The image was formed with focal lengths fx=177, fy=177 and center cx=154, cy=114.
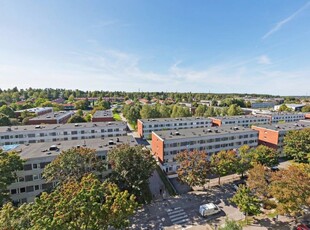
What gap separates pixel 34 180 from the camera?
2912cm

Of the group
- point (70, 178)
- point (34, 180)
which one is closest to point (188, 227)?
point (70, 178)

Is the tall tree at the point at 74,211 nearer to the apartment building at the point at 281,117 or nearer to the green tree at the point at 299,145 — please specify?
the green tree at the point at 299,145

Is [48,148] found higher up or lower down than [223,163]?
higher up

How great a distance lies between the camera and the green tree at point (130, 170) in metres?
25.9

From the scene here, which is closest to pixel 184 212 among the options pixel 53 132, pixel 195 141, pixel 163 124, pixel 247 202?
pixel 247 202

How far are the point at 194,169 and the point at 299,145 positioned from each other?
32.7 m

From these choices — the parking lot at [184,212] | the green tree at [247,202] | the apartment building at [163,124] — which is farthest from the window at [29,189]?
the apartment building at [163,124]

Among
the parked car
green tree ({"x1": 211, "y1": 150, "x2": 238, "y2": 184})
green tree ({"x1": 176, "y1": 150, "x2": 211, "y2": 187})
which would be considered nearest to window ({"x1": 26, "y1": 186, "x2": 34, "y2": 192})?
green tree ({"x1": 176, "y1": 150, "x2": 211, "y2": 187})

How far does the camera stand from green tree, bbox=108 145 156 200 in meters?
25.9

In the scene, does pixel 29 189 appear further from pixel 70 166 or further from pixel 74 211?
pixel 74 211

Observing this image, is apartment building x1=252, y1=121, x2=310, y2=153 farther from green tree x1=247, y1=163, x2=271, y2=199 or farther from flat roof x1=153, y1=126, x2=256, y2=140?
green tree x1=247, y1=163, x2=271, y2=199

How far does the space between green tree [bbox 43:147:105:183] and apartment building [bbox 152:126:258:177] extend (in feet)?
60.5

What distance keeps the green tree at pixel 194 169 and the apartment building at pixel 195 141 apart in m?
9.72

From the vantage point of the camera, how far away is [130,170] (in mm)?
26062
